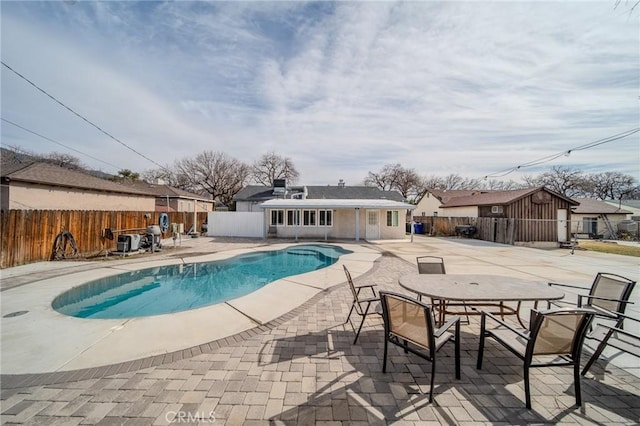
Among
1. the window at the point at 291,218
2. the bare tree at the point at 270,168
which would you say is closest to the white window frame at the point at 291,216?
the window at the point at 291,218

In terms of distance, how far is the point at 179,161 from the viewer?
Answer: 36844mm

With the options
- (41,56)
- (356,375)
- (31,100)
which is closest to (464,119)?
(356,375)

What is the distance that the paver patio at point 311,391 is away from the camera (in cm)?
222

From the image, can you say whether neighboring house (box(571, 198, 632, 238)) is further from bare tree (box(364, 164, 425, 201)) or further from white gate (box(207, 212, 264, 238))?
white gate (box(207, 212, 264, 238))

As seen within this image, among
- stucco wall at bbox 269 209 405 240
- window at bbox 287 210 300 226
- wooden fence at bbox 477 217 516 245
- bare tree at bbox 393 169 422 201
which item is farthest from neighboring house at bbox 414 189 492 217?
window at bbox 287 210 300 226

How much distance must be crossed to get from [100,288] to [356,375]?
290 inches

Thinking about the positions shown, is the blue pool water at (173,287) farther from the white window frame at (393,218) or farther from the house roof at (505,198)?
the house roof at (505,198)

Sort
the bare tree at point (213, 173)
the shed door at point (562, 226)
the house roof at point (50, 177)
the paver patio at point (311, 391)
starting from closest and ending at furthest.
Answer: the paver patio at point (311, 391) → the house roof at point (50, 177) → the shed door at point (562, 226) → the bare tree at point (213, 173)

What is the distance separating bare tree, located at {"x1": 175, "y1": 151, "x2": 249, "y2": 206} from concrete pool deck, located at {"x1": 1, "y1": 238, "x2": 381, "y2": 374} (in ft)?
106

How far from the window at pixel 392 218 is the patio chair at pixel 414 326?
15.9 m

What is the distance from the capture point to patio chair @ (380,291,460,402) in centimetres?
244

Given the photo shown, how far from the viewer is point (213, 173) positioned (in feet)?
121

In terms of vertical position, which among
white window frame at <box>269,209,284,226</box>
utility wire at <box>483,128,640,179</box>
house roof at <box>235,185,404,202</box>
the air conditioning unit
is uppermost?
utility wire at <box>483,128,640,179</box>

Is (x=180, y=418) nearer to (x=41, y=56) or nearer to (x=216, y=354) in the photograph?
(x=216, y=354)
